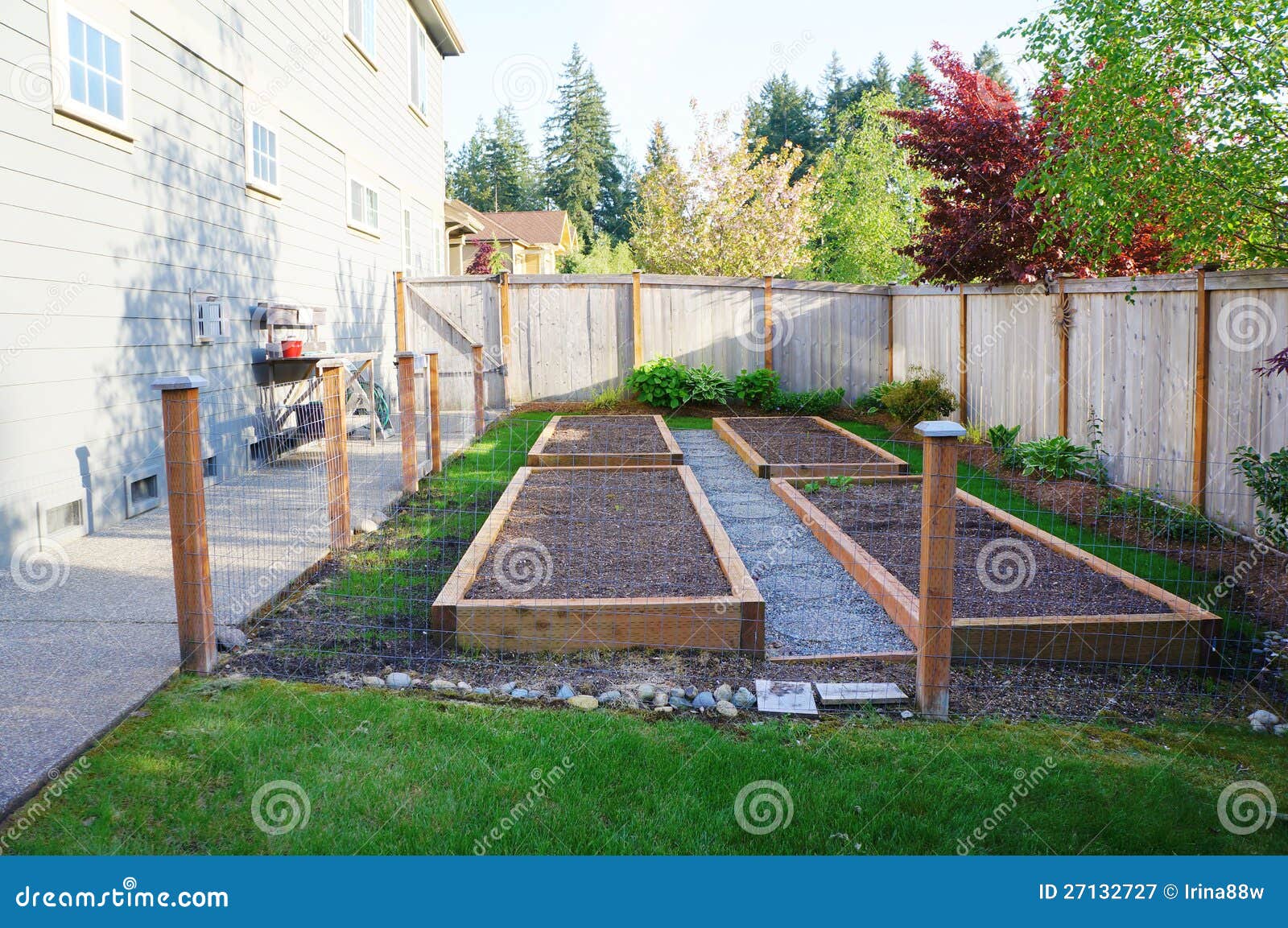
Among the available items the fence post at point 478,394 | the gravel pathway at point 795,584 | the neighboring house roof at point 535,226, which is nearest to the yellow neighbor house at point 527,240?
the neighboring house roof at point 535,226

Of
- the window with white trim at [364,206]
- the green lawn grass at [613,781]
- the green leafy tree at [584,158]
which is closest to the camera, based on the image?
the green lawn grass at [613,781]

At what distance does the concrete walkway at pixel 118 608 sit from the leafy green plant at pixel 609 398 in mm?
6447

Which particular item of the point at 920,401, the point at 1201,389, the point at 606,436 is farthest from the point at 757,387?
the point at 1201,389

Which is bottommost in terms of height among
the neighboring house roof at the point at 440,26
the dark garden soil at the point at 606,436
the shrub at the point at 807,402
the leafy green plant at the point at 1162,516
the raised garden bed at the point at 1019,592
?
the raised garden bed at the point at 1019,592

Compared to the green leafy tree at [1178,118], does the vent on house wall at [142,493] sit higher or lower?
lower

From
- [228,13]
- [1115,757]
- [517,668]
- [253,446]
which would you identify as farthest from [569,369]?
[1115,757]

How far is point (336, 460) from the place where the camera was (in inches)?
255

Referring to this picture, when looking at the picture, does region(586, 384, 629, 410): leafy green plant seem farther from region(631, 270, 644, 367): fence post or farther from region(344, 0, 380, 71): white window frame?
region(344, 0, 380, 71): white window frame

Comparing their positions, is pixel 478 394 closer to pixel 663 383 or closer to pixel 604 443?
pixel 604 443

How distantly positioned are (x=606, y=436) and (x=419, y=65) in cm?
869

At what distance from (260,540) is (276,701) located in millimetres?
2882

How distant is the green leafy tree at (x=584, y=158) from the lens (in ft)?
164

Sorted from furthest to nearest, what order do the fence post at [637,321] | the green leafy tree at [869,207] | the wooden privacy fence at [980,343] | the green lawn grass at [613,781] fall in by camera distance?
the green leafy tree at [869,207] < the fence post at [637,321] < the wooden privacy fence at [980,343] < the green lawn grass at [613,781]

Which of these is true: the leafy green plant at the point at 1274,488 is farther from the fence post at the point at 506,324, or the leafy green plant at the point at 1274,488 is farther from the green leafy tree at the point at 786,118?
the green leafy tree at the point at 786,118
